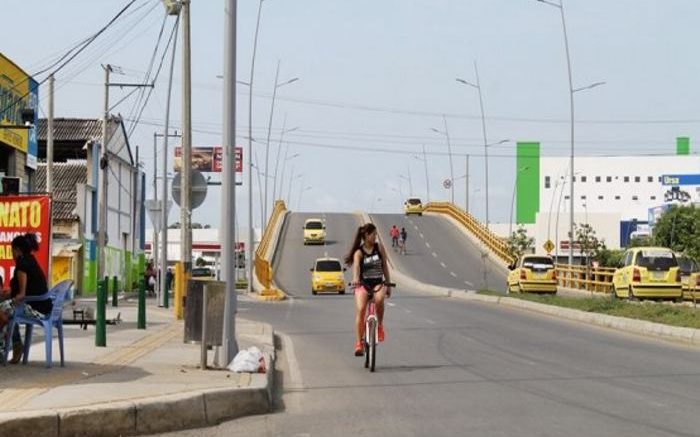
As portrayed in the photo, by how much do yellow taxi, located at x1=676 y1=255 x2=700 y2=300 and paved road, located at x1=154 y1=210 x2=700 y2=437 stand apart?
1467 cm

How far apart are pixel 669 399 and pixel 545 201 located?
13843 cm

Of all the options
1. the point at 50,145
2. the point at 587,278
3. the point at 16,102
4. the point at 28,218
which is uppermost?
the point at 16,102

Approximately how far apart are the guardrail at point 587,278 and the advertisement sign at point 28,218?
103 feet

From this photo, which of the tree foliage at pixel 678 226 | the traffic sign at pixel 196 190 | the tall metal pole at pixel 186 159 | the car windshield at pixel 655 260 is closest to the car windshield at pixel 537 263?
the car windshield at pixel 655 260

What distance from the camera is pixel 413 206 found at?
4360 inches

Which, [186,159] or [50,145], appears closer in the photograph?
[186,159]

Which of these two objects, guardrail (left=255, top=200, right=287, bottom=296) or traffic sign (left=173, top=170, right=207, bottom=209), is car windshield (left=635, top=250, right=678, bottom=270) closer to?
guardrail (left=255, top=200, right=287, bottom=296)

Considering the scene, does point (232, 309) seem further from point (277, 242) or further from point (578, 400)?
point (277, 242)

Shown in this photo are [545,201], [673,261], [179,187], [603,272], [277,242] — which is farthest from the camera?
[545,201]

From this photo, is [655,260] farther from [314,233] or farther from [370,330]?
[314,233]

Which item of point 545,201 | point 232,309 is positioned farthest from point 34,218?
point 545,201

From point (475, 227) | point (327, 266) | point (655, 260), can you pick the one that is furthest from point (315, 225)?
point (655, 260)

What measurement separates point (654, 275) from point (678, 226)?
143 ft

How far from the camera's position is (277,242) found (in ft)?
282
